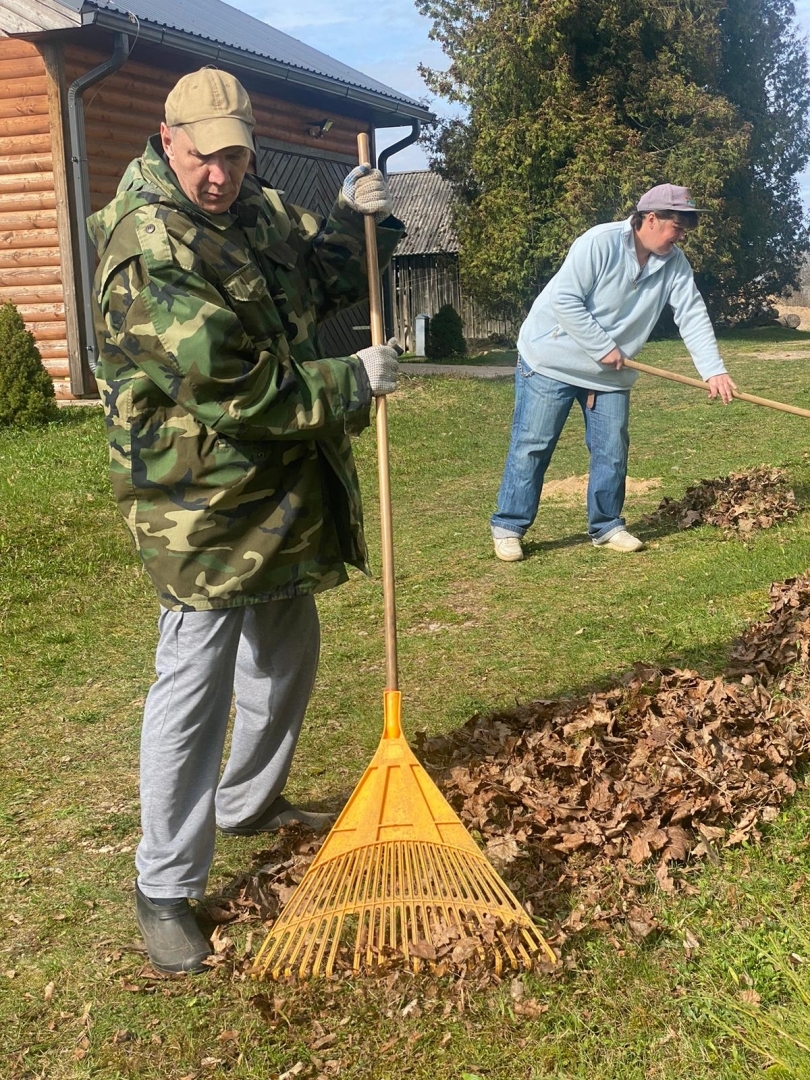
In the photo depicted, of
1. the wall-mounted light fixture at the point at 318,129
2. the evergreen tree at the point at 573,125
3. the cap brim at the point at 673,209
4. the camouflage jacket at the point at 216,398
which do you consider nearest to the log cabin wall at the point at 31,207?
the wall-mounted light fixture at the point at 318,129

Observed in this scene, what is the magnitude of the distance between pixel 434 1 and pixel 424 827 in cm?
2816

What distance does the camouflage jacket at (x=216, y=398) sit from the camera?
8.46 feet

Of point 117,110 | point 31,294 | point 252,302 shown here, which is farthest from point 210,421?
point 117,110

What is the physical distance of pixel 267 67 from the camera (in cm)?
1334

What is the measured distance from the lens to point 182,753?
2.87 m

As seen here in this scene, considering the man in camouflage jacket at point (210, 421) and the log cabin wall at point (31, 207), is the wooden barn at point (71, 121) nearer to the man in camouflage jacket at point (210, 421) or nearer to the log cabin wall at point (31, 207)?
the log cabin wall at point (31, 207)

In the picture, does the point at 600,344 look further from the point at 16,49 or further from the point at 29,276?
the point at 16,49

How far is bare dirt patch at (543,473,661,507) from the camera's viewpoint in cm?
874

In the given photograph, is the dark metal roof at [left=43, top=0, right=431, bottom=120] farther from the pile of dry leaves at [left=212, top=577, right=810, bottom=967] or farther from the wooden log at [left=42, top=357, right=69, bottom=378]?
the pile of dry leaves at [left=212, top=577, right=810, bottom=967]

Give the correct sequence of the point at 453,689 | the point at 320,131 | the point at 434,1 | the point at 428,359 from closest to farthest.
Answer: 1. the point at 453,689
2. the point at 320,131
3. the point at 428,359
4. the point at 434,1

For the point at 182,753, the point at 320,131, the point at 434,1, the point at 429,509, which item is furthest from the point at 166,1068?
the point at 434,1

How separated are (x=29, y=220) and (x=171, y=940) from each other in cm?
1057

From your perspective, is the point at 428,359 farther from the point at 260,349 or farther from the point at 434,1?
the point at 260,349

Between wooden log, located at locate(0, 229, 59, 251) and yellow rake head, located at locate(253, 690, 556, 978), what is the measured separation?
10.4 metres
